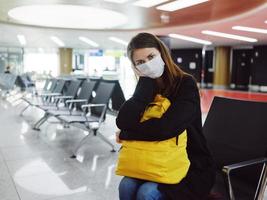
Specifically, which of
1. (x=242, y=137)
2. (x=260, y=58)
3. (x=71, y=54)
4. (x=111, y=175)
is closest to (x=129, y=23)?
(x=111, y=175)

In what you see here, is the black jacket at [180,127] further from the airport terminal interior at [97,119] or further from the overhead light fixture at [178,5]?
the overhead light fixture at [178,5]

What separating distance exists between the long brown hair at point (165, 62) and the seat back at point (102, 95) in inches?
97.6

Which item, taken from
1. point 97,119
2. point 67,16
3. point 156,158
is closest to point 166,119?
point 156,158

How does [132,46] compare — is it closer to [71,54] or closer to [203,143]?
[203,143]

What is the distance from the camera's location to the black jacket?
1.40m

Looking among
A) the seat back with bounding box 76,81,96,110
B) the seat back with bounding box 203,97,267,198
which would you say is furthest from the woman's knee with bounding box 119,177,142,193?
the seat back with bounding box 76,81,96,110

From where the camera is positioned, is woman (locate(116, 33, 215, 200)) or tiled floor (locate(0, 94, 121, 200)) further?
tiled floor (locate(0, 94, 121, 200))

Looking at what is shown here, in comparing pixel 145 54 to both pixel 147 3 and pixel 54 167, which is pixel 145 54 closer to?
pixel 54 167

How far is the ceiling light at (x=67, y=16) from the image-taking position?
9.07 meters

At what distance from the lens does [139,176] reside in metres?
1.44

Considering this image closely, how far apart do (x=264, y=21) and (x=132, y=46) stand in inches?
339

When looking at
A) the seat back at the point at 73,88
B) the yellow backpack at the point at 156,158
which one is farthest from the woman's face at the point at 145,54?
the seat back at the point at 73,88

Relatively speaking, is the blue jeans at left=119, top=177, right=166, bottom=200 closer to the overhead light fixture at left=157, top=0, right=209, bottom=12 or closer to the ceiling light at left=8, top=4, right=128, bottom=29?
the overhead light fixture at left=157, top=0, right=209, bottom=12

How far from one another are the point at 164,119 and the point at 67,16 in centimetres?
973
